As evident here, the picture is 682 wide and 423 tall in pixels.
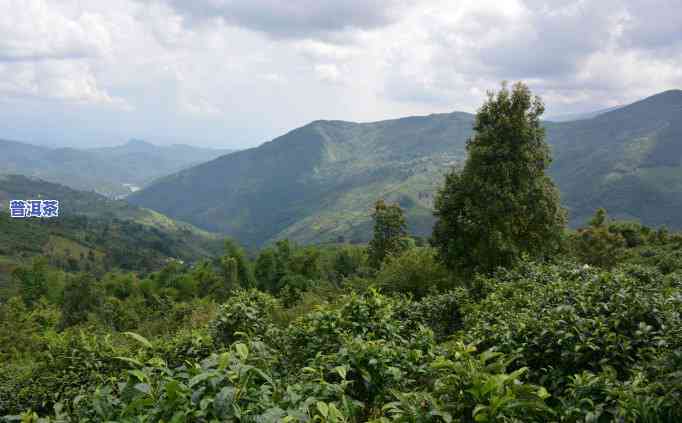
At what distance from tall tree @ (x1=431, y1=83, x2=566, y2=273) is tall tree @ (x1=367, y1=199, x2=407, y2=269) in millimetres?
22050

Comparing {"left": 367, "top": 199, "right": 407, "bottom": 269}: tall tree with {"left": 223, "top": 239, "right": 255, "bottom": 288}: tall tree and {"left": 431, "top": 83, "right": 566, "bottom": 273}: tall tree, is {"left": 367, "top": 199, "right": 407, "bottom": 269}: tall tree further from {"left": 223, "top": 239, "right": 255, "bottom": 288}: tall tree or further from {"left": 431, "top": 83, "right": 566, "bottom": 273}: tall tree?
{"left": 223, "top": 239, "right": 255, "bottom": 288}: tall tree

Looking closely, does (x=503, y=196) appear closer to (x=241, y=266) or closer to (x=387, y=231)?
(x=387, y=231)

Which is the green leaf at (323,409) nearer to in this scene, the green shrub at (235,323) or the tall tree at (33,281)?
the green shrub at (235,323)

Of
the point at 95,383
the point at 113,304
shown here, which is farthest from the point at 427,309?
the point at 113,304

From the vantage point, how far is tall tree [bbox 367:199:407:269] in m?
42.5

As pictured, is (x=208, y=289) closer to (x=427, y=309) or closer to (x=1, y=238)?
(x=427, y=309)

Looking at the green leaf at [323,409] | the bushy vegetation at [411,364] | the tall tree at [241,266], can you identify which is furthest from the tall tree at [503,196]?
the tall tree at [241,266]

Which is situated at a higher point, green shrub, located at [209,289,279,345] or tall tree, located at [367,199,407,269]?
green shrub, located at [209,289,279,345]

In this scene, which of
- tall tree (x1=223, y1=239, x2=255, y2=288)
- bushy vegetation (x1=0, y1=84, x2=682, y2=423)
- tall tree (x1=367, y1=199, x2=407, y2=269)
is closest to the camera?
bushy vegetation (x1=0, y1=84, x2=682, y2=423)

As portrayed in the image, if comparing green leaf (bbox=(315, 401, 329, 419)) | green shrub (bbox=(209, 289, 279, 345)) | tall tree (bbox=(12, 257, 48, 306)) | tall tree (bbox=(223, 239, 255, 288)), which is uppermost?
green leaf (bbox=(315, 401, 329, 419))

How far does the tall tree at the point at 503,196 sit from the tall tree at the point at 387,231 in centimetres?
2205

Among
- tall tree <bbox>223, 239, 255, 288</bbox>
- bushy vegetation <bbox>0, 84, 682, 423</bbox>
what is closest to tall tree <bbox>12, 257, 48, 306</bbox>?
tall tree <bbox>223, 239, 255, 288</bbox>

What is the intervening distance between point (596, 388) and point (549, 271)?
306 inches

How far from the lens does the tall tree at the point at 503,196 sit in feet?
62.6
